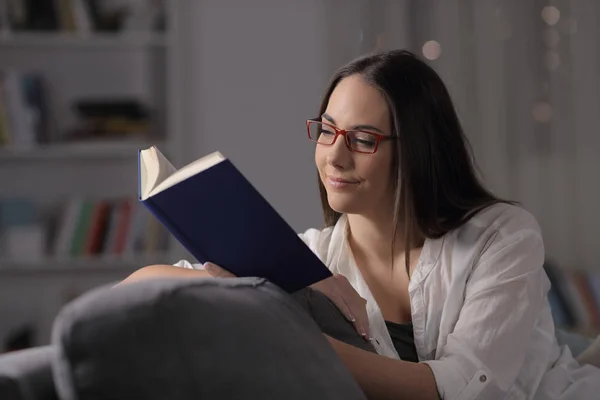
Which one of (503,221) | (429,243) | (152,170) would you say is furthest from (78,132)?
(152,170)

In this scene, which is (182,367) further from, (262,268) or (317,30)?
(317,30)

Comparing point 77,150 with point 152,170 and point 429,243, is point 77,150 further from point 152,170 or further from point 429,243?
point 152,170

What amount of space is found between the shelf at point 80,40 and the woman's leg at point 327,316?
2.59 metres

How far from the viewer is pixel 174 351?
0.83 meters

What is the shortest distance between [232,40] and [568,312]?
1762mm

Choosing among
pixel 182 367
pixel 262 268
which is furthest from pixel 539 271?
pixel 182 367

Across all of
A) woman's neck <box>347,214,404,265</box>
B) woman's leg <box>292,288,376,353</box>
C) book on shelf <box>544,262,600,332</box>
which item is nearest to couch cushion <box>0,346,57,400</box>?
woman's leg <box>292,288,376,353</box>

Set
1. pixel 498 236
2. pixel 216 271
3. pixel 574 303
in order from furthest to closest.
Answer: pixel 574 303 → pixel 498 236 → pixel 216 271

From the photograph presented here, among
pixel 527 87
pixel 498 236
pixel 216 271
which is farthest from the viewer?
pixel 527 87

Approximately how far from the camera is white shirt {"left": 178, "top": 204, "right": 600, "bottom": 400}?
1310 mm

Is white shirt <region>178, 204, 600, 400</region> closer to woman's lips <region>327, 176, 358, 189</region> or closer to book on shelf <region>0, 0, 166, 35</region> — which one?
woman's lips <region>327, 176, 358, 189</region>

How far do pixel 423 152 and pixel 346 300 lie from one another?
0.36m

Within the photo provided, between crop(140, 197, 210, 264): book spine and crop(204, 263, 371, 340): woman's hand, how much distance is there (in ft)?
0.56

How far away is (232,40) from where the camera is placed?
3.80 meters
